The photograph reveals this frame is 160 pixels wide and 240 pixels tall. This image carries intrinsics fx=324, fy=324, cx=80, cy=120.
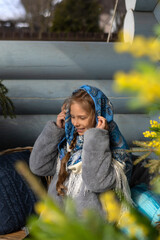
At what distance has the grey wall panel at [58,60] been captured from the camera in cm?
291

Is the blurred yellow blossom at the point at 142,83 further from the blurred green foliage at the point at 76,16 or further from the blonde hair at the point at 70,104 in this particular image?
the blurred green foliage at the point at 76,16

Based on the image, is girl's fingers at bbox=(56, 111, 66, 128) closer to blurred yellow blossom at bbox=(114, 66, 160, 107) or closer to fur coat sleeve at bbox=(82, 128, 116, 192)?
fur coat sleeve at bbox=(82, 128, 116, 192)

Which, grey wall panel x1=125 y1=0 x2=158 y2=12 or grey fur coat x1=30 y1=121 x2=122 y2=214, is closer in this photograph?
grey fur coat x1=30 y1=121 x2=122 y2=214

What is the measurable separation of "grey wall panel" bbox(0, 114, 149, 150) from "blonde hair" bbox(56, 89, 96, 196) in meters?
1.08

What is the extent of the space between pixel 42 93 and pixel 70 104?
109 cm

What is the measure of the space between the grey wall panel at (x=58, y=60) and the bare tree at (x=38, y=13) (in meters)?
5.16

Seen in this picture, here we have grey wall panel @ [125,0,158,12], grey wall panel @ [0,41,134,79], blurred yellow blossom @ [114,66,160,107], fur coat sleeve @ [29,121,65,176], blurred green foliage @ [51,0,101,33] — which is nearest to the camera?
blurred yellow blossom @ [114,66,160,107]

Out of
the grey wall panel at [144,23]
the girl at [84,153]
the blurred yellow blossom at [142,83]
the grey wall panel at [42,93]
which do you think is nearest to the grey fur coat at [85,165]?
the girl at [84,153]

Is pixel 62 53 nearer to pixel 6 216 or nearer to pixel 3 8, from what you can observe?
pixel 6 216

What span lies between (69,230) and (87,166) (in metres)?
1.53

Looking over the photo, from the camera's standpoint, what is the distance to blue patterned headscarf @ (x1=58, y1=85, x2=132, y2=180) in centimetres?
193

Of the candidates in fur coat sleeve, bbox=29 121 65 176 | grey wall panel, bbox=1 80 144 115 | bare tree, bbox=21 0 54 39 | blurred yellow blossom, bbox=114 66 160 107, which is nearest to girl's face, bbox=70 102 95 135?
fur coat sleeve, bbox=29 121 65 176

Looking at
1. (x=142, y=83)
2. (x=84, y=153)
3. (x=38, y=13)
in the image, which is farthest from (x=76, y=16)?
(x=142, y=83)

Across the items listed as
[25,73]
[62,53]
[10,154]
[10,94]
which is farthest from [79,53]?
[10,154]
